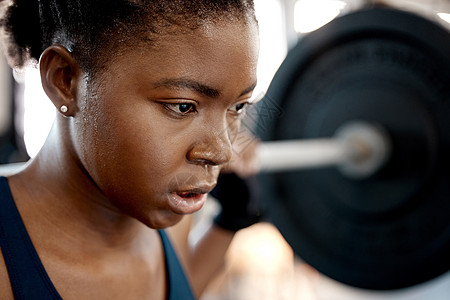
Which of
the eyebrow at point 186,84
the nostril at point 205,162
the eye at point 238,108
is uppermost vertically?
the eyebrow at point 186,84

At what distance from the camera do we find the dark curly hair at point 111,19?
48 centimetres

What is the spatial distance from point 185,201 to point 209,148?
80 mm

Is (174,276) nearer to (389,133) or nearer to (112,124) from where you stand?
(112,124)

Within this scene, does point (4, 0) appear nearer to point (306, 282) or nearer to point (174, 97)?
point (174, 97)

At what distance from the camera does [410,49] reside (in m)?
0.85

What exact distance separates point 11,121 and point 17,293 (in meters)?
3.40

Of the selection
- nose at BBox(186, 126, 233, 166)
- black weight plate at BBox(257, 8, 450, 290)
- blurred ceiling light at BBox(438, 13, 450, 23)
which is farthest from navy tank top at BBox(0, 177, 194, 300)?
blurred ceiling light at BBox(438, 13, 450, 23)

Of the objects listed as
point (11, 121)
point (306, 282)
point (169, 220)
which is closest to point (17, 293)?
point (169, 220)

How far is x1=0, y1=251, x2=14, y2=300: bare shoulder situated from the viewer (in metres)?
0.54

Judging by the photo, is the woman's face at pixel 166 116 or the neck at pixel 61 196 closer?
the woman's face at pixel 166 116

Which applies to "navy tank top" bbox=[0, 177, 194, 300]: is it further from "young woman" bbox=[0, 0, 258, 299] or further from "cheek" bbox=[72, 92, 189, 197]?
"cheek" bbox=[72, 92, 189, 197]

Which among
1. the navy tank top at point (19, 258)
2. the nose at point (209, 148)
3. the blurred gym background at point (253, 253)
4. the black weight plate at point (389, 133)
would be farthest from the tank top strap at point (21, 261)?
the blurred gym background at point (253, 253)

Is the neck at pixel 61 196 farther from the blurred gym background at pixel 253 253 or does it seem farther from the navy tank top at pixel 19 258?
the blurred gym background at pixel 253 253

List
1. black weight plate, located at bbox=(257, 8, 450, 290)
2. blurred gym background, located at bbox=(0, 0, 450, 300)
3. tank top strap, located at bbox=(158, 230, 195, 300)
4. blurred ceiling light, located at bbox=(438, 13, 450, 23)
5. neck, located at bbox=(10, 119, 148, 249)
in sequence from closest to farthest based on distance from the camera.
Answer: neck, located at bbox=(10, 119, 148, 249), tank top strap, located at bbox=(158, 230, 195, 300), black weight plate, located at bbox=(257, 8, 450, 290), blurred ceiling light, located at bbox=(438, 13, 450, 23), blurred gym background, located at bbox=(0, 0, 450, 300)
